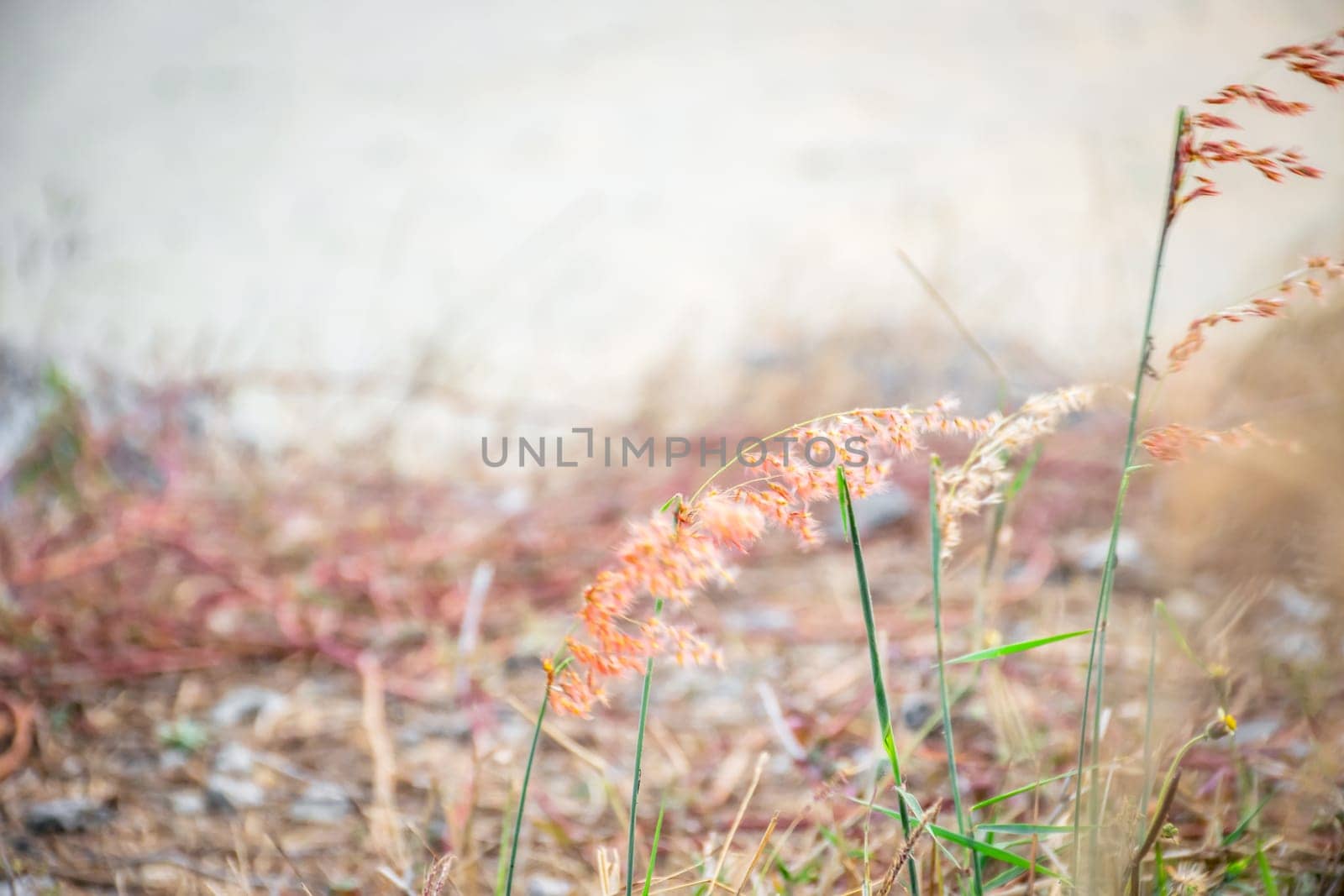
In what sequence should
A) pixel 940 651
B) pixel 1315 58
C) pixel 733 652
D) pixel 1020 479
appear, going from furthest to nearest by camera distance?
1. pixel 733 652
2. pixel 1020 479
3. pixel 940 651
4. pixel 1315 58

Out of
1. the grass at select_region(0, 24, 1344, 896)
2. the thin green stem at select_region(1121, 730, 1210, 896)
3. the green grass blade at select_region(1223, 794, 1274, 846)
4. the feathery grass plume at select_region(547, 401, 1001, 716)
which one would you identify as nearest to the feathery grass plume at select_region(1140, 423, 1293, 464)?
the grass at select_region(0, 24, 1344, 896)

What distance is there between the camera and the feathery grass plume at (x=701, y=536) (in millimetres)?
487

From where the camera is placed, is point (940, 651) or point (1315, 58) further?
point (940, 651)

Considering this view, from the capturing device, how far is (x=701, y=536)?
54cm

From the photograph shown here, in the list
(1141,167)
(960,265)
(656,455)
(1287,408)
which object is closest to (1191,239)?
(1141,167)

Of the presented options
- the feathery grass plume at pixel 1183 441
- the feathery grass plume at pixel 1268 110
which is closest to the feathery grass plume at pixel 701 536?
the feathery grass plume at pixel 1183 441

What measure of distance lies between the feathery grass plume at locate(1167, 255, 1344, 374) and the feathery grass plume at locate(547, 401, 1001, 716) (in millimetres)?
140

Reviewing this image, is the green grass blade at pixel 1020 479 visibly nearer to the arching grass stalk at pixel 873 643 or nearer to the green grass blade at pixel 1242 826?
the arching grass stalk at pixel 873 643

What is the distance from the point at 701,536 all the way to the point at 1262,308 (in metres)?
0.38

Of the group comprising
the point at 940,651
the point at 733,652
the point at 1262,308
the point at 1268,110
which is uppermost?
the point at 1268,110

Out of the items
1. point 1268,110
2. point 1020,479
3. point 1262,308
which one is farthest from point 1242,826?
point 1268,110

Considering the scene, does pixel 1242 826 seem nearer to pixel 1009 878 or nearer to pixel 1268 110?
Result: pixel 1009 878

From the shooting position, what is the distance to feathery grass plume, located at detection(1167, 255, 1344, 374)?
0.50 m

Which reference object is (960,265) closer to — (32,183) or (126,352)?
(126,352)
